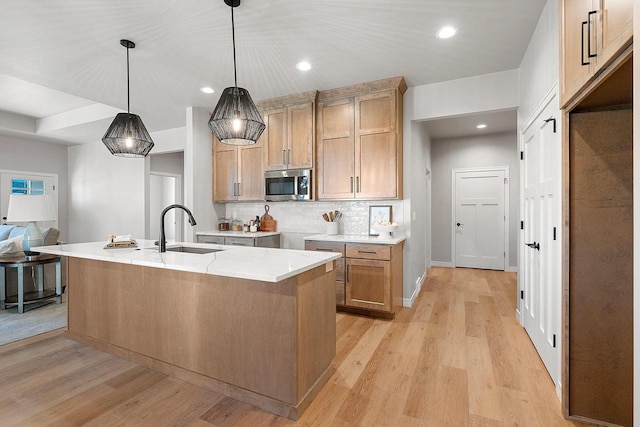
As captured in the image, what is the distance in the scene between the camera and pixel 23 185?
6.57m

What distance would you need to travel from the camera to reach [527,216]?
2.91 metres

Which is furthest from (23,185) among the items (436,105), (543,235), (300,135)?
(543,235)

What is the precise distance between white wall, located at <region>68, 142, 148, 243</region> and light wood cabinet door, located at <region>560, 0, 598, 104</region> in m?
6.61

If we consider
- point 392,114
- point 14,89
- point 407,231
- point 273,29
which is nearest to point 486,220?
point 407,231

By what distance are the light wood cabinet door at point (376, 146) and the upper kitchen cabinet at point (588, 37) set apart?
1961 millimetres

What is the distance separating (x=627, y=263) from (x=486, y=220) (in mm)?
4703

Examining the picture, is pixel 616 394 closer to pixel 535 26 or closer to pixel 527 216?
pixel 527 216

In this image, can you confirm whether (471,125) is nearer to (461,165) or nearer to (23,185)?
(461,165)

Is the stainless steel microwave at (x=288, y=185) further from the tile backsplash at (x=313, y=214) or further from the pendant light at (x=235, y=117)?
the pendant light at (x=235, y=117)

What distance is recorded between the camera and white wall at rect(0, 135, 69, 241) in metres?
6.34

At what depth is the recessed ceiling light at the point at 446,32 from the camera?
2.60 m

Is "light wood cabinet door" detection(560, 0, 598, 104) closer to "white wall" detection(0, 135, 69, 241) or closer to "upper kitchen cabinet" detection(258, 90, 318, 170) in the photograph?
"upper kitchen cabinet" detection(258, 90, 318, 170)

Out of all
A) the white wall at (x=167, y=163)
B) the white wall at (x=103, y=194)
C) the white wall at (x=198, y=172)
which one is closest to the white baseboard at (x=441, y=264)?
the white wall at (x=198, y=172)

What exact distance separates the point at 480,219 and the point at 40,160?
9.46 meters
